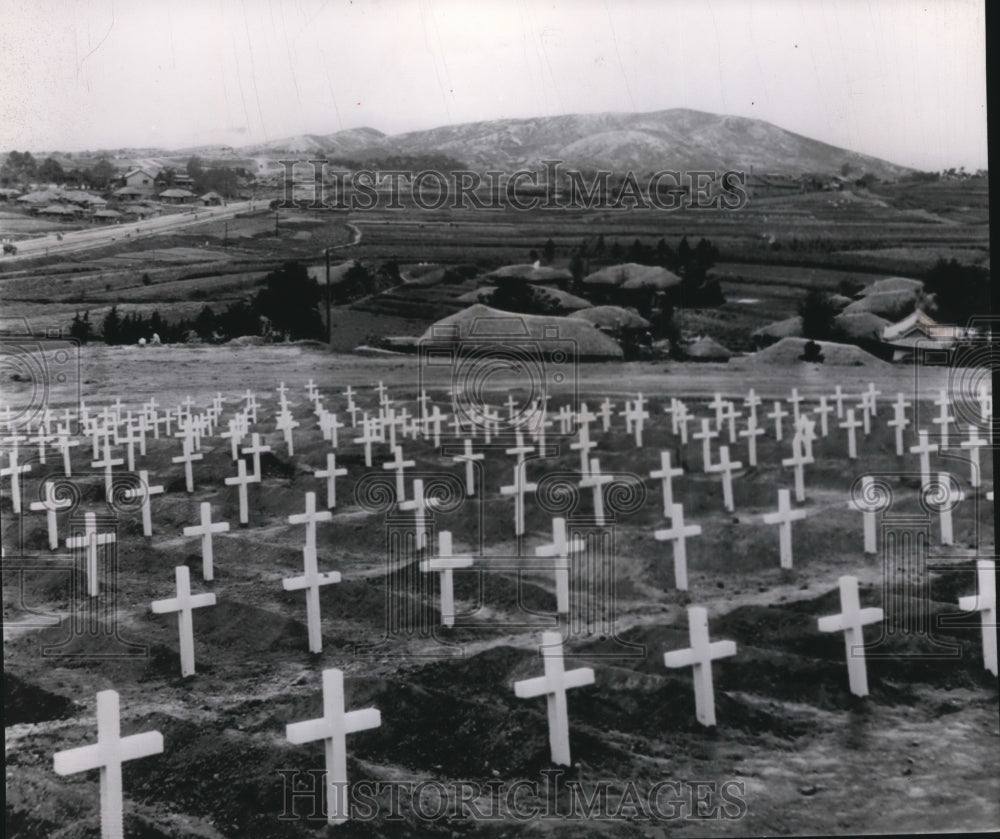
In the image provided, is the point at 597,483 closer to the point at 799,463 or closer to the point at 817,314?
the point at 799,463

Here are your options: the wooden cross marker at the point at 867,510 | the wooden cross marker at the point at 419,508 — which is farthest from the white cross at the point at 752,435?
the wooden cross marker at the point at 419,508

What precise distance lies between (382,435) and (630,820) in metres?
2.29

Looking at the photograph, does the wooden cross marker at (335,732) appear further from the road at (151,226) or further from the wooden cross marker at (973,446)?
the wooden cross marker at (973,446)

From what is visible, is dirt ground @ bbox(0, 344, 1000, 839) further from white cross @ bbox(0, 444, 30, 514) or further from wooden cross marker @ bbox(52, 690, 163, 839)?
wooden cross marker @ bbox(52, 690, 163, 839)

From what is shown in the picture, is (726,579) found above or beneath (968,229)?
beneath

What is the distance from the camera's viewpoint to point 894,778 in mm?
4301

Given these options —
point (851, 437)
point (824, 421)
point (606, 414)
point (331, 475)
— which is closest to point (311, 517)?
point (331, 475)

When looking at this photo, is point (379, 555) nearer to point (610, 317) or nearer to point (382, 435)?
point (382, 435)

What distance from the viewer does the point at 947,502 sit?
516 centimetres

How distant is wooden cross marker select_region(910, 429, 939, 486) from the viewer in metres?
5.23

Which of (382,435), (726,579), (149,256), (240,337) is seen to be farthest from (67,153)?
(726,579)

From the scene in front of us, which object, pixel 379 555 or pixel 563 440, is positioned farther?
pixel 563 440

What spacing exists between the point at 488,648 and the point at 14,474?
2542 mm

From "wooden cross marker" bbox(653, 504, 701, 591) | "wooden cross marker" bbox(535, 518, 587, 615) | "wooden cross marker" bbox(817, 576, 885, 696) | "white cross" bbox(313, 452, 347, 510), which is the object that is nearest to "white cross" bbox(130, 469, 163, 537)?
"white cross" bbox(313, 452, 347, 510)
